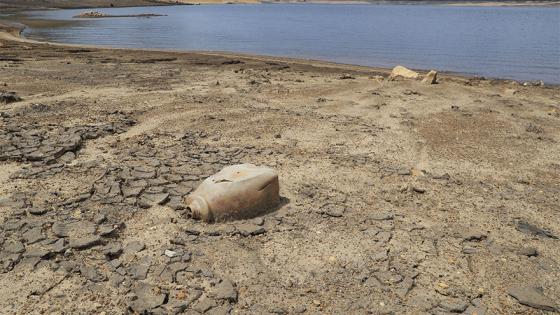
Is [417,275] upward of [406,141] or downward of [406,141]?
downward

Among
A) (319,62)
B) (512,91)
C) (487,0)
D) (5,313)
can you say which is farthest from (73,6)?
(487,0)

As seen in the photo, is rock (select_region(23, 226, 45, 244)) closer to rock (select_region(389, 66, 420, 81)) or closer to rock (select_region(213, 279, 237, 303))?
rock (select_region(213, 279, 237, 303))

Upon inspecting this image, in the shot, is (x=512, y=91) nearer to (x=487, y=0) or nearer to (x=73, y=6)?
(x=73, y=6)

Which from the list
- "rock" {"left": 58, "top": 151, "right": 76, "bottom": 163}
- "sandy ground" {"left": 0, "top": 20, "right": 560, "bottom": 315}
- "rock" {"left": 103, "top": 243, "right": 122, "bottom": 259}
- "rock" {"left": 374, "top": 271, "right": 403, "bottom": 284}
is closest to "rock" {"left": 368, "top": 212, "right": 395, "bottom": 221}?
"sandy ground" {"left": 0, "top": 20, "right": 560, "bottom": 315}

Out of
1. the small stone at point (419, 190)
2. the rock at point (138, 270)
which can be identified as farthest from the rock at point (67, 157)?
the small stone at point (419, 190)

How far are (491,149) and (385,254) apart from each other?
4.28 m

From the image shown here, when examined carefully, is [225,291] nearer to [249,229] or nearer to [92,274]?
[249,229]

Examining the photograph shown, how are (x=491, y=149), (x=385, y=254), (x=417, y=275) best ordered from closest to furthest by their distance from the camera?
(x=417, y=275) < (x=385, y=254) < (x=491, y=149)

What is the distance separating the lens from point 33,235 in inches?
172

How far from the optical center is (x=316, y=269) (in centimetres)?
419

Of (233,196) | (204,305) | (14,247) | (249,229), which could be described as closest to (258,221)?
(249,229)

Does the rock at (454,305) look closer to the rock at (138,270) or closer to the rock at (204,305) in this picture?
the rock at (204,305)

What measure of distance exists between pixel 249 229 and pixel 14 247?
7.30 ft

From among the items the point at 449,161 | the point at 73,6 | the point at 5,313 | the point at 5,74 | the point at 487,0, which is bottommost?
the point at 5,313
